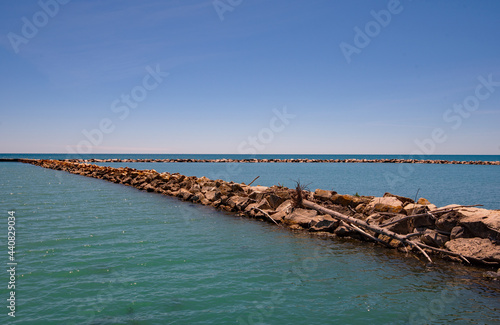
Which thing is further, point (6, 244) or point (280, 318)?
point (6, 244)

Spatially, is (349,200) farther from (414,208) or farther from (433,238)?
(433,238)

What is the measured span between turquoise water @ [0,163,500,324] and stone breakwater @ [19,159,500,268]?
0.74m

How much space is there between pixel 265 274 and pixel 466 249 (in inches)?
252

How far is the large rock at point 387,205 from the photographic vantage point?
12961mm

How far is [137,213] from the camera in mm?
18078

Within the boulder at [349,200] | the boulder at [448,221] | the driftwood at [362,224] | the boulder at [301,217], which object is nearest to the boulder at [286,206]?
the boulder at [301,217]

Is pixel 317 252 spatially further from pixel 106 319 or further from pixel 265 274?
pixel 106 319

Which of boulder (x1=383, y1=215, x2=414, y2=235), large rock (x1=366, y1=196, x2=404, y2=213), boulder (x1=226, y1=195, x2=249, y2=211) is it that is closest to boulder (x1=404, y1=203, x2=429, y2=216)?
large rock (x1=366, y1=196, x2=404, y2=213)

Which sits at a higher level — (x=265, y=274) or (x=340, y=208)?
(x=340, y=208)

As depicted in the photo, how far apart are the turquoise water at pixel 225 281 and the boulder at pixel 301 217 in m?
1.38

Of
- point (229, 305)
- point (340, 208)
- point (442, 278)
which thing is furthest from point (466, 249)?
point (229, 305)

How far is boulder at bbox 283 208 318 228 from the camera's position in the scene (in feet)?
49.1

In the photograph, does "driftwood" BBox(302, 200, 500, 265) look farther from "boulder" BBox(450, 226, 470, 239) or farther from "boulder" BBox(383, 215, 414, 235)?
"boulder" BBox(450, 226, 470, 239)

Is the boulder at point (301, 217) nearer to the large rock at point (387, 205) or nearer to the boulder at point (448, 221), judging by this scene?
the large rock at point (387, 205)
